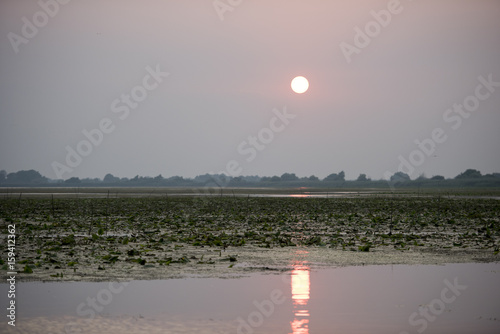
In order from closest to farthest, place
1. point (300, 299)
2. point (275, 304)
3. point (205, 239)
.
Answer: point (275, 304) < point (300, 299) < point (205, 239)

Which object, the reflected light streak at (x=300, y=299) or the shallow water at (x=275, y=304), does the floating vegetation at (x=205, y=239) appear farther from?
the shallow water at (x=275, y=304)

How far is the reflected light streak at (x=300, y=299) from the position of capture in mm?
10258

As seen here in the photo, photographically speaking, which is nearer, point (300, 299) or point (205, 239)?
point (300, 299)

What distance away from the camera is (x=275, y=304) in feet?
39.5

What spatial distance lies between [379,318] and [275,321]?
79.2 inches

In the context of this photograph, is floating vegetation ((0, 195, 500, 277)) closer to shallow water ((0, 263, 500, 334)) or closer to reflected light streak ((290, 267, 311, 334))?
reflected light streak ((290, 267, 311, 334))

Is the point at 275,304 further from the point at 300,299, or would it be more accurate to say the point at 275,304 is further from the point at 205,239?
the point at 205,239

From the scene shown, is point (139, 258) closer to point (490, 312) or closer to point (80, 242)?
point (80, 242)

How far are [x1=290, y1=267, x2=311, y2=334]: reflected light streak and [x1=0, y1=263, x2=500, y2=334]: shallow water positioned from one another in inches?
0.8

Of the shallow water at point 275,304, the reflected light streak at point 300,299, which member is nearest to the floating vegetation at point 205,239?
the reflected light streak at point 300,299

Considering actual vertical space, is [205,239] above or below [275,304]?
above

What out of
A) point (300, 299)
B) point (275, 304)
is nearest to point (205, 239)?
point (300, 299)

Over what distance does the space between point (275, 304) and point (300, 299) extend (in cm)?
77

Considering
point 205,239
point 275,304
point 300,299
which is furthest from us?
point 205,239
